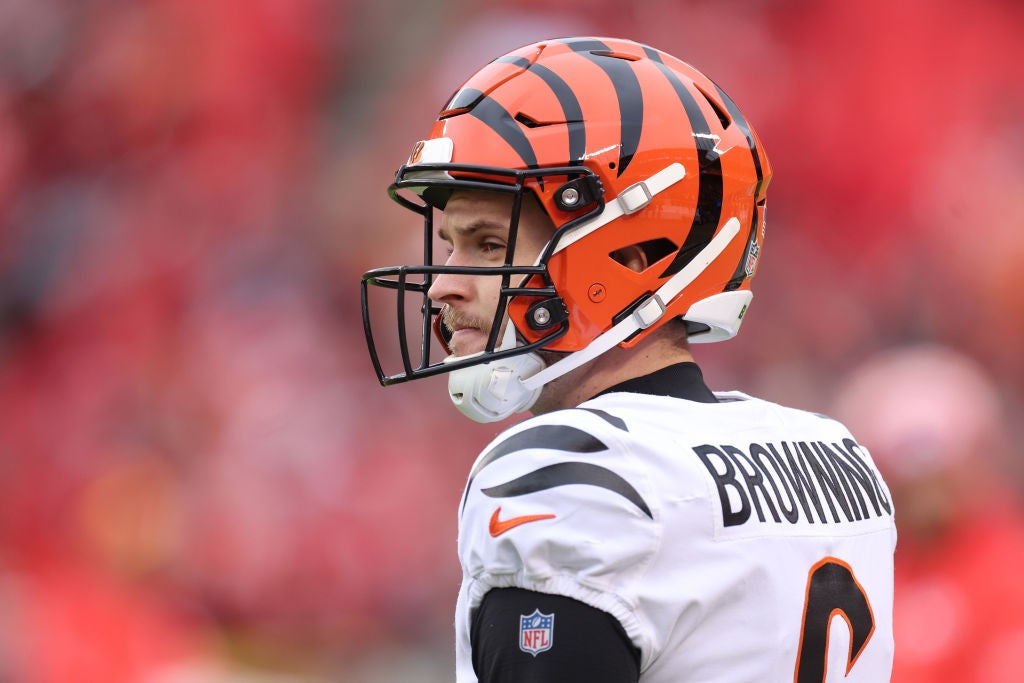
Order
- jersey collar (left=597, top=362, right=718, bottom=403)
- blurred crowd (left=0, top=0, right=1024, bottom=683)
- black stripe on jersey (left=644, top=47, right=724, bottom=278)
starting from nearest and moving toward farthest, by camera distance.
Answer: jersey collar (left=597, top=362, right=718, bottom=403)
black stripe on jersey (left=644, top=47, right=724, bottom=278)
blurred crowd (left=0, top=0, right=1024, bottom=683)

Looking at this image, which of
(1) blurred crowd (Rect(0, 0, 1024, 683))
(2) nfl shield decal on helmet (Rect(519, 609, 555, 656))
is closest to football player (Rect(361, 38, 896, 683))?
(2) nfl shield decal on helmet (Rect(519, 609, 555, 656))

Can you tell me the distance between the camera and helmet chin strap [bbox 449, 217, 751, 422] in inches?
58.4

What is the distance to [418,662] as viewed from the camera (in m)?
3.89

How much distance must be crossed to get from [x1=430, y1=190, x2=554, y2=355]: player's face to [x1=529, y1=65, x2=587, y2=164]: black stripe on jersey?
9cm

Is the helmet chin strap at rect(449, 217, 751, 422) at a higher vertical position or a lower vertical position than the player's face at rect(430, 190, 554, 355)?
lower

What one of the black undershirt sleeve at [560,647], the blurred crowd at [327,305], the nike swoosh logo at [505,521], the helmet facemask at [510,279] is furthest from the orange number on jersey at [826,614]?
the blurred crowd at [327,305]

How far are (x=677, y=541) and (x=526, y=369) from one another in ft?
1.28

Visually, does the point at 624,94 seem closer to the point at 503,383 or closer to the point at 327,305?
the point at 503,383

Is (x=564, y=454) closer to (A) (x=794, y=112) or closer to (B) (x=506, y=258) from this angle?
(B) (x=506, y=258)

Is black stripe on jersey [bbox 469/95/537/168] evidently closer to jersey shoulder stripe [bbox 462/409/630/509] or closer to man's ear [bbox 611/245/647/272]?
man's ear [bbox 611/245/647/272]

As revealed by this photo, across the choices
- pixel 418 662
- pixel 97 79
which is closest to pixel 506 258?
pixel 418 662

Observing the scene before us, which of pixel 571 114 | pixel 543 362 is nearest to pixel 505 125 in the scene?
pixel 571 114

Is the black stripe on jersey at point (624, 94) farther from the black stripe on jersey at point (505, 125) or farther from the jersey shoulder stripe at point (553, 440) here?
the jersey shoulder stripe at point (553, 440)

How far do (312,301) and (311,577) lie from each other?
3.30 ft
